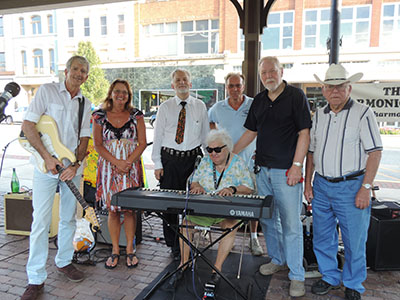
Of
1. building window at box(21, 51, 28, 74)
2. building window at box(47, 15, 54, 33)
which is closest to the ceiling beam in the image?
building window at box(47, 15, 54, 33)

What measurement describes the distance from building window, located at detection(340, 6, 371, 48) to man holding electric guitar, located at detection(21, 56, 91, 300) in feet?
56.7

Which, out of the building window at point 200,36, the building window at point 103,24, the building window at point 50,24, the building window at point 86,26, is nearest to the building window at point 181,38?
the building window at point 200,36

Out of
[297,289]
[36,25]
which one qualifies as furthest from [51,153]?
[36,25]

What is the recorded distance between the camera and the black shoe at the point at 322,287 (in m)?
2.60

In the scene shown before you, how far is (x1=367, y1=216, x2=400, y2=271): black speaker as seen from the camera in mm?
2928

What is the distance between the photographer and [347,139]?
2359 mm

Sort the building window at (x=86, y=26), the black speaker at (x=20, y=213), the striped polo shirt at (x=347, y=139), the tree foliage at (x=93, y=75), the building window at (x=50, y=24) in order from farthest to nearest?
the building window at (x=50, y=24), the building window at (x=86, y=26), the tree foliage at (x=93, y=75), the black speaker at (x=20, y=213), the striped polo shirt at (x=347, y=139)

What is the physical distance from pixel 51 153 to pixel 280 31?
1746cm

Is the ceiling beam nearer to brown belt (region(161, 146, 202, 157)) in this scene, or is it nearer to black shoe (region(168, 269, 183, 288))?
brown belt (region(161, 146, 202, 157))

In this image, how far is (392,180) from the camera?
727 cm

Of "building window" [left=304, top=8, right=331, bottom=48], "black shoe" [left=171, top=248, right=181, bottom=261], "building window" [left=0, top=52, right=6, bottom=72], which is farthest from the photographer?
"building window" [left=0, top=52, right=6, bottom=72]

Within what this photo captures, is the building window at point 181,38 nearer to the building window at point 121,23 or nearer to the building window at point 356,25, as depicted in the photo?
the building window at point 121,23

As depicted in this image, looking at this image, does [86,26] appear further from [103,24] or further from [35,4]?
[35,4]

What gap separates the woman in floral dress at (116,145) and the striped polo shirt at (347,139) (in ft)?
5.30
